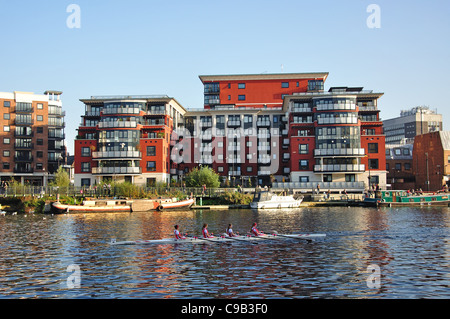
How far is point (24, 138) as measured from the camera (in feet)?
375

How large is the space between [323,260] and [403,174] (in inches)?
3731

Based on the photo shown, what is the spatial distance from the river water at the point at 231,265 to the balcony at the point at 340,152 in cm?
4501

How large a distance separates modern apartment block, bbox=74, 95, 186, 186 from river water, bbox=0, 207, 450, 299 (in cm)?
4632

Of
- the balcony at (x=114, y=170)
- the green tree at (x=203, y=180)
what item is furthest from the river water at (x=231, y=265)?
the balcony at (x=114, y=170)

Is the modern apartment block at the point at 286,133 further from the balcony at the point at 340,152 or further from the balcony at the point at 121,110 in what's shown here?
the balcony at the point at 121,110

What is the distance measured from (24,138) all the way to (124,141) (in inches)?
1477

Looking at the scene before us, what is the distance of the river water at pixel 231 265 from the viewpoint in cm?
2208

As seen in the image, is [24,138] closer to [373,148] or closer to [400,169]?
[373,148]

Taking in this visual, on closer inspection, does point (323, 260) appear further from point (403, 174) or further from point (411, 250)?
point (403, 174)

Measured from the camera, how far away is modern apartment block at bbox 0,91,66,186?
112m

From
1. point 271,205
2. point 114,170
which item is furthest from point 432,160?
point 114,170

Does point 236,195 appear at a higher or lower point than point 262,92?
lower
